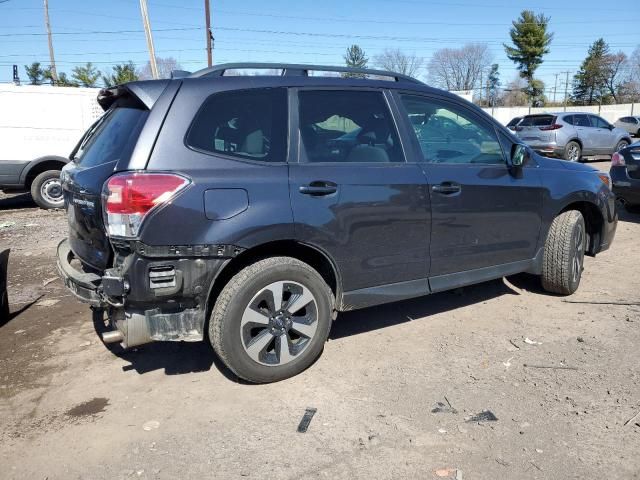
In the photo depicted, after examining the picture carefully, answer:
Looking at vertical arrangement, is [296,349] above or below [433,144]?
below

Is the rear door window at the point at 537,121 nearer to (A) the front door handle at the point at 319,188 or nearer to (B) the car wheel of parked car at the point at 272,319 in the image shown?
(A) the front door handle at the point at 319,188

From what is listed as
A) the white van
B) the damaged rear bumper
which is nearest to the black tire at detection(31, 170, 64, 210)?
the white van

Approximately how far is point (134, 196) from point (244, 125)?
0.81m

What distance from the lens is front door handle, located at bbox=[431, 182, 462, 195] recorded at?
12.2 feet

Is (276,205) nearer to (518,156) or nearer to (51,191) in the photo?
(518,156)

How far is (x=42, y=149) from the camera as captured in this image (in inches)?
398

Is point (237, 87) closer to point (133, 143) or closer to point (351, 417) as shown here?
point (133, 143)

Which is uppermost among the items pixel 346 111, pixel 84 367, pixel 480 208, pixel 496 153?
pixel 346 111

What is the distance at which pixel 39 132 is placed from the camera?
1010cm

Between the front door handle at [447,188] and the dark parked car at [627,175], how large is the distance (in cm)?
525

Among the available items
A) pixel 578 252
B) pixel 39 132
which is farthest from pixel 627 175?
pixel 39 132

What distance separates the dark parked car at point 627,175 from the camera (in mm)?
7645

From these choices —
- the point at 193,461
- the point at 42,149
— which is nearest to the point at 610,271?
the point at 193,461

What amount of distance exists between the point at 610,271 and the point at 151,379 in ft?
15.7
